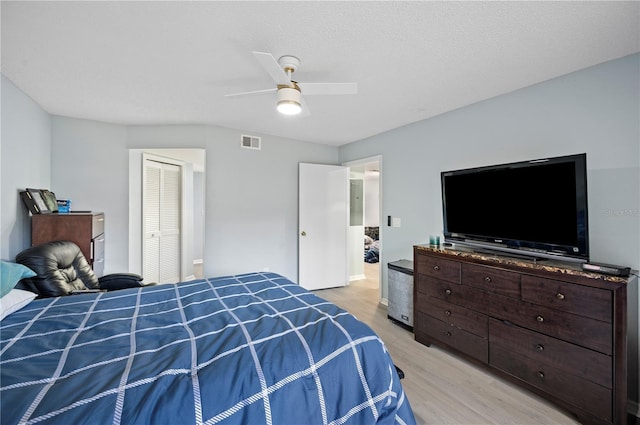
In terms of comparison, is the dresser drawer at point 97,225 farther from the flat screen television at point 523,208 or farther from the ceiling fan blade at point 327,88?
the flat screen television at point 523,208

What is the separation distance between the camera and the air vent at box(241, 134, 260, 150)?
3.85 metres

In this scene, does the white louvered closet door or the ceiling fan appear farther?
the white louvered closet door

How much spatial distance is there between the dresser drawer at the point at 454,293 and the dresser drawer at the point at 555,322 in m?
0.09

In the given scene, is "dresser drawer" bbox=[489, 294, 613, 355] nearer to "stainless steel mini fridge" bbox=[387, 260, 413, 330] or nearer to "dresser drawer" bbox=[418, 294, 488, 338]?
"dresser drawer" bbox=[418, 294, 488, 338]

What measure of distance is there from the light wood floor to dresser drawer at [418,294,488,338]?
13.4 inches

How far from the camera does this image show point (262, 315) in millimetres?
1571

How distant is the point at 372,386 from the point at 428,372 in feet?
4.14

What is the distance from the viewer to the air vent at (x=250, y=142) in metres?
3.85

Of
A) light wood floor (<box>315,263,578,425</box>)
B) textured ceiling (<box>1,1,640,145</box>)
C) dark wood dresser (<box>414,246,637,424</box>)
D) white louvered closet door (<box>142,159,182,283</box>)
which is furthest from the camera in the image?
white louvered closet door (<box>142,159,182,283</box>)

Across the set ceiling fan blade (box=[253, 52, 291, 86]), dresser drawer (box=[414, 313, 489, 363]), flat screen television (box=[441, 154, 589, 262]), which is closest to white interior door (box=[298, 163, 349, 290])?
dresser drawer (box=[414, 313, 489, 363])

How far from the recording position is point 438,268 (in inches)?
101

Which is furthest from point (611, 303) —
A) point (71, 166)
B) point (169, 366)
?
point (71, 166)

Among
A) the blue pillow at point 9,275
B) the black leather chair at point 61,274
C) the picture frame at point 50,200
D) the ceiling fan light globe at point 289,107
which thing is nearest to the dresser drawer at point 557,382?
the ceiling fan light globe at point 289,107

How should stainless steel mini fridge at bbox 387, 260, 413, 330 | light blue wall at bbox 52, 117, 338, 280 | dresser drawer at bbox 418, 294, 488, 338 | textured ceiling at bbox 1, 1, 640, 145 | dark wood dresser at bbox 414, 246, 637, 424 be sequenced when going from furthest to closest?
light blue wall at bbox 52, 117, 338, 280 → stainless steel mini fridge at bbox 387, 260, 413, 330 → dresser drawer at bbox 418, 294, 488, 338 → dark wood dresser at bbox 414, 246, 637, 424 → textured ceiling at bbox 1, 1, 640, 145
